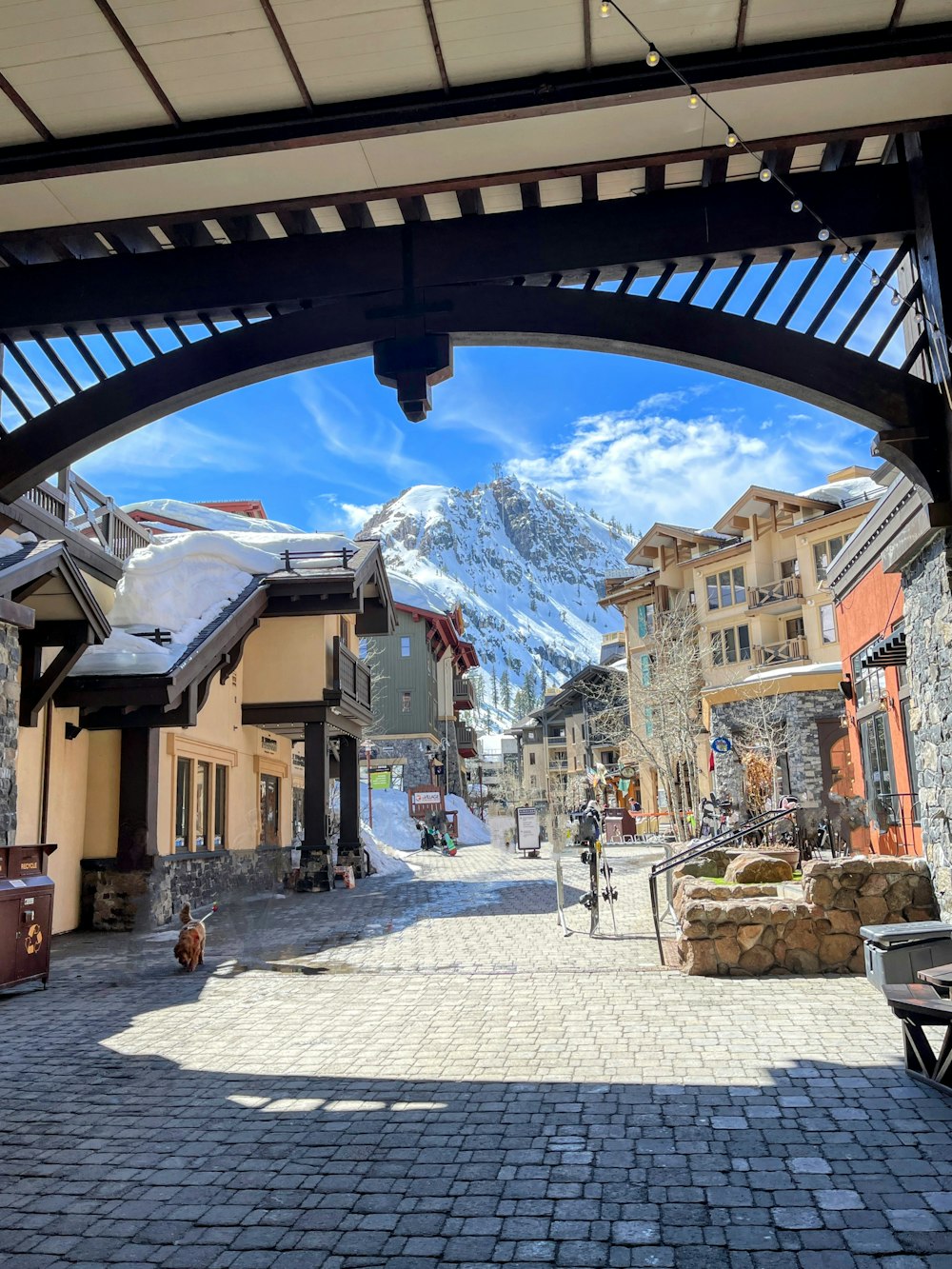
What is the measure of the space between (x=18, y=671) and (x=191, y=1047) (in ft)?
20.0

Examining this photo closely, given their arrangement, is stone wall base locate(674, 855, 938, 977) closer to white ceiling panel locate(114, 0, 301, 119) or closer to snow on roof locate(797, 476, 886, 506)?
white ceiling panel locate(114, 0, 301, 119)

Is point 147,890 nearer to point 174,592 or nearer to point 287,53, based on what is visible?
point 174,592

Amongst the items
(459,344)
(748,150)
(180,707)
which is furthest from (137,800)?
(748,150)

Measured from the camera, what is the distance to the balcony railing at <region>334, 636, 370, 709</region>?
21000 mm

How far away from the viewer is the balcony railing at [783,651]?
35.7 m

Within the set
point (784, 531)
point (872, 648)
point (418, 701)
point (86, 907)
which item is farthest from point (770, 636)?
point (86, 907)

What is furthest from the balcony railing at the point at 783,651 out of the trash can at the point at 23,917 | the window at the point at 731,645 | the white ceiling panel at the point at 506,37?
the white ceiling panel at the point at 506,37

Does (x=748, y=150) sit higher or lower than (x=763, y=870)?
higher

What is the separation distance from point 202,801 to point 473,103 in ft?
52.0

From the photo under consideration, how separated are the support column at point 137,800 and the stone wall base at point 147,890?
0.66ft

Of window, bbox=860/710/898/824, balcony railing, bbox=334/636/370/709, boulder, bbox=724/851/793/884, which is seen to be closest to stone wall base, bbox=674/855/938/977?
boulder, bbox=724/851/793/884

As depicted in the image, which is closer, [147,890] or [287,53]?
[287,53]

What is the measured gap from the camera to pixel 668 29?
12.9 feet

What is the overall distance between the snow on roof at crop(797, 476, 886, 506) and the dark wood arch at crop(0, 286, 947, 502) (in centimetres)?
3175
